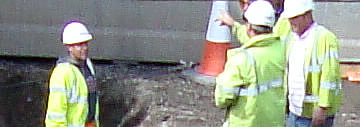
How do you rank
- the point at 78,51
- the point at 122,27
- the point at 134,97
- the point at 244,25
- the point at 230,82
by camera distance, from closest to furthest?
1. the point at 230,82
2. the point at 78,51
3. the point at 244,25
4. the point at 134,97
5. the point at 122,27

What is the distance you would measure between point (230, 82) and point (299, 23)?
661 millimetres

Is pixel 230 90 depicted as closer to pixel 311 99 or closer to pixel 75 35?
pixel 311 99

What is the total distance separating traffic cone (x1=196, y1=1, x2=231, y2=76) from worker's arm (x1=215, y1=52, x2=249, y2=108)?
11.4 feet

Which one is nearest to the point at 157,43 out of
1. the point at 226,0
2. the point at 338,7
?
the point at 226,0

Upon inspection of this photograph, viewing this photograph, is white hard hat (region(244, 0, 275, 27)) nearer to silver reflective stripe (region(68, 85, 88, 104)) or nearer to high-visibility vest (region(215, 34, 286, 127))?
high-visibility vest (region(215, 34, 286, 127))

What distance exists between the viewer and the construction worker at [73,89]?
17.3 ft

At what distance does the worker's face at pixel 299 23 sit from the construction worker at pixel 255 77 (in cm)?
21

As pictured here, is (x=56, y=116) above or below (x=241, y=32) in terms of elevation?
below

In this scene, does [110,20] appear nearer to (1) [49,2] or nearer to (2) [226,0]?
(1) [49,2]

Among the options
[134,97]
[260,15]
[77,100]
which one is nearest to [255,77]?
[260,15]

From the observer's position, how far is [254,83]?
192 inches

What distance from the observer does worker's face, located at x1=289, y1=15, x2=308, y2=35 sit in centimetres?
518

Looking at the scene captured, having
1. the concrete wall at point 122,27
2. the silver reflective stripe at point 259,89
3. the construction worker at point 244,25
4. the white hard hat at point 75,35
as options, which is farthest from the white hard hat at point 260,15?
the concrete wall at point 122,27

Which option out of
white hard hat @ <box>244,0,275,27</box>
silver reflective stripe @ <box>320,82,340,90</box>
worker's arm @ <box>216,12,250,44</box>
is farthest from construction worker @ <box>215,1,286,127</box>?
worker's arm @ <box>216,12,250,44</box>
